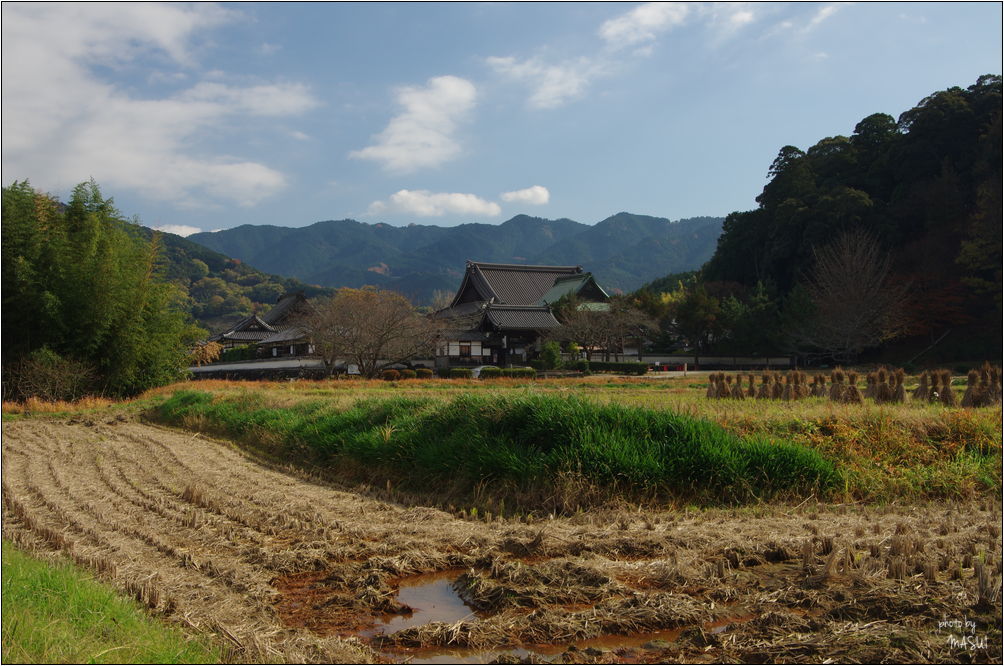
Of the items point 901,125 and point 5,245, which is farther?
point 901,125

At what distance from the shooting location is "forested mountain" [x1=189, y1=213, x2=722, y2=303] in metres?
131

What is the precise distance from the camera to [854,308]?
31281mm

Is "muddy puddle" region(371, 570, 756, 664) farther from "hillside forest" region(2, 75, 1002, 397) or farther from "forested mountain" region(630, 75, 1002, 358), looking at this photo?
"forested mountain" region(630, 75, 1002, 358)

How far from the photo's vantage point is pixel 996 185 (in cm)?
3038

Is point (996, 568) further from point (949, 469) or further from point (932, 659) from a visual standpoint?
point (949, 469)

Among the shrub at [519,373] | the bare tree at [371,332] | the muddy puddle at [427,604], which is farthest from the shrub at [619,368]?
the muddy puddle at [427,604]

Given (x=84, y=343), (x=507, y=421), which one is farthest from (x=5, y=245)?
(x=507, y=421)

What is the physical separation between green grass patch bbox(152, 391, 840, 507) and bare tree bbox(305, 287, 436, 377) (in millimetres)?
18952

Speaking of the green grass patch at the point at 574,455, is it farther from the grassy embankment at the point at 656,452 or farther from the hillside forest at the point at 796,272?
the hillside forest at the point at 796,272

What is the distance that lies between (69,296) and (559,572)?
15.9 meters

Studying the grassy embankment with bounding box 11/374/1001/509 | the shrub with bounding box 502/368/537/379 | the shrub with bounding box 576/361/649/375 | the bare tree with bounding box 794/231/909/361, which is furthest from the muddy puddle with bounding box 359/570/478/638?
the bare tree with bounding box 794/231/909/361

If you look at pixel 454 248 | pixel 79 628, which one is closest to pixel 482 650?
pixel 79 628

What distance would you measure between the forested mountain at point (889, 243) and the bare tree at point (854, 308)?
62 mm

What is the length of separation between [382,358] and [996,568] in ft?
86.6
